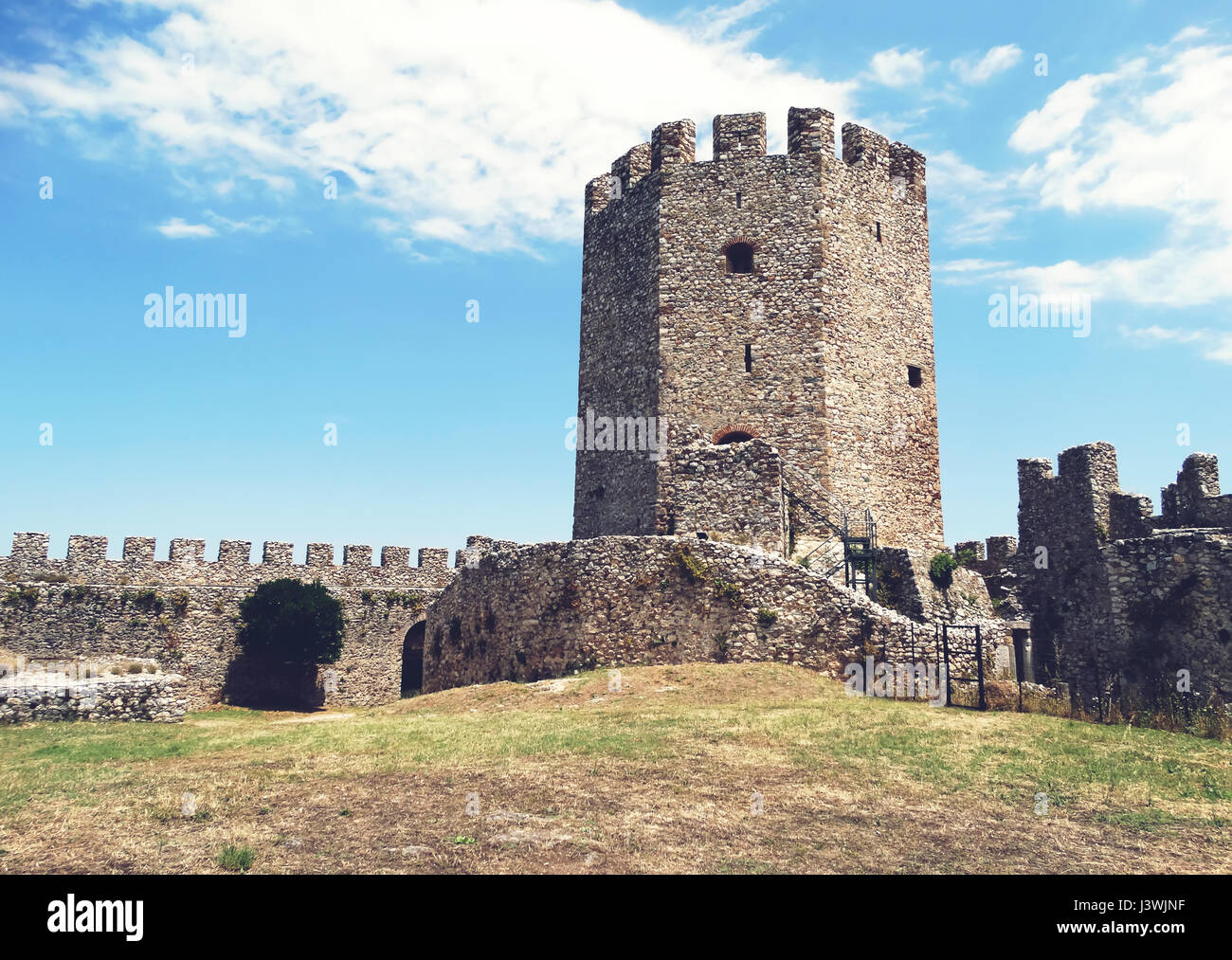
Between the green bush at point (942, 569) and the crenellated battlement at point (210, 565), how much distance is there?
2198 cm

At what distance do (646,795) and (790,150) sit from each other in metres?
19.6

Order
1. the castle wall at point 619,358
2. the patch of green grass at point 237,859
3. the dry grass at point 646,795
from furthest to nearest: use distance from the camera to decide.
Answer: the castle wall at point 619,358 → the dry grass at point 646,795 → the patch of green grass at point 237,859

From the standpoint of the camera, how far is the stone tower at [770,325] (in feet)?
72.3

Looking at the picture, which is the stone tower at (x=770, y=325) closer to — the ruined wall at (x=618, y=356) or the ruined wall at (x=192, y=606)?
the ruined wall at (x=618, y=356)

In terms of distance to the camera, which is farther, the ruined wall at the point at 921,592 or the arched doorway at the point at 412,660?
the arched doorway at the point at 412,660

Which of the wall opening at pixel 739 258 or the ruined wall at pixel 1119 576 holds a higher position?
the wall opening at pixel 739 258

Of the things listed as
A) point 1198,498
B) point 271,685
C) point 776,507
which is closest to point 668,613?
point 776,507

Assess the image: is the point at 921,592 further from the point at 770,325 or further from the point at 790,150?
the point at 790,150

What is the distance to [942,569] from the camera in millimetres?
19750

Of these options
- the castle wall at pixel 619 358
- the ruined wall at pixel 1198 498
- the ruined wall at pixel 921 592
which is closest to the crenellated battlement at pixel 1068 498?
the ruined wall at pixel 1198 498

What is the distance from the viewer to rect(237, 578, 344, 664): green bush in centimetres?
3123

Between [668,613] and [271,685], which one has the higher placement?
[668,613]

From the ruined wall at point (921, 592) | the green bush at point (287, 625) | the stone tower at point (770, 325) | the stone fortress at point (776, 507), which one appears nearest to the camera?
the stone fortress at point (776, 507)
